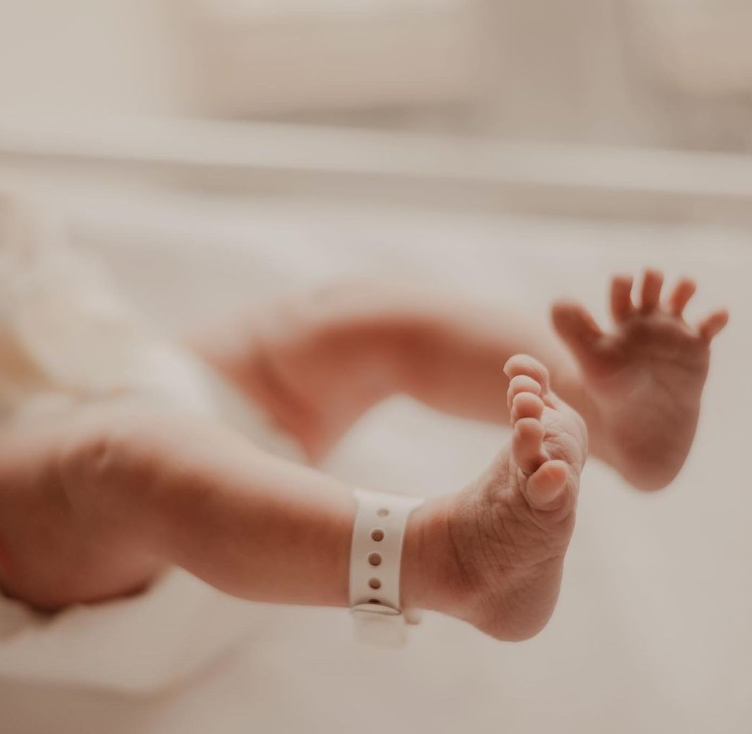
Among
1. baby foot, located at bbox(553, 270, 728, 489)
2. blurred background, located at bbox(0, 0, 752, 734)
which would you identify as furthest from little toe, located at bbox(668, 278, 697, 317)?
blurred background, located at bbox(0, 0, 752, 734)

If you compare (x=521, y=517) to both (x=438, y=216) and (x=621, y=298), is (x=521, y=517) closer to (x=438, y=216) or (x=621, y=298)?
(x=621, y=298)

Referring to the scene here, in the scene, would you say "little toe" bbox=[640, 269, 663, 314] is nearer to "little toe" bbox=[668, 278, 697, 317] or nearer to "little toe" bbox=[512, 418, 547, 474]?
"little toe" bbox=[668, 278, 697, 317]

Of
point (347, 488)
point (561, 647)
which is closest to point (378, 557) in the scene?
point (347, 488)

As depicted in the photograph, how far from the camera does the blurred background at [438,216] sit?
66cm

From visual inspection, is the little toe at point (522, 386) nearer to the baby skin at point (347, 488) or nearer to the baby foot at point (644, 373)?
the baby skin at point (347, 488)

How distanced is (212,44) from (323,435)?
105 centimetres

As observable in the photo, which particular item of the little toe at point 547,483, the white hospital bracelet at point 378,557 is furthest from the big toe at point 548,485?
the white hospital bracelet at point 378,557

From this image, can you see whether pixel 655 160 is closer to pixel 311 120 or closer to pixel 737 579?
pixel 737 579

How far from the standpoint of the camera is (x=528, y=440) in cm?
48

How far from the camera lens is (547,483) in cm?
47

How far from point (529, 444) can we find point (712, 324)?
20cm

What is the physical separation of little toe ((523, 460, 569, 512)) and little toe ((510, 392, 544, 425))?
0.09ft

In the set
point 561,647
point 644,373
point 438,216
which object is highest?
point 438,216

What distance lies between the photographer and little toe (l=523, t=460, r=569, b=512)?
0.47m
